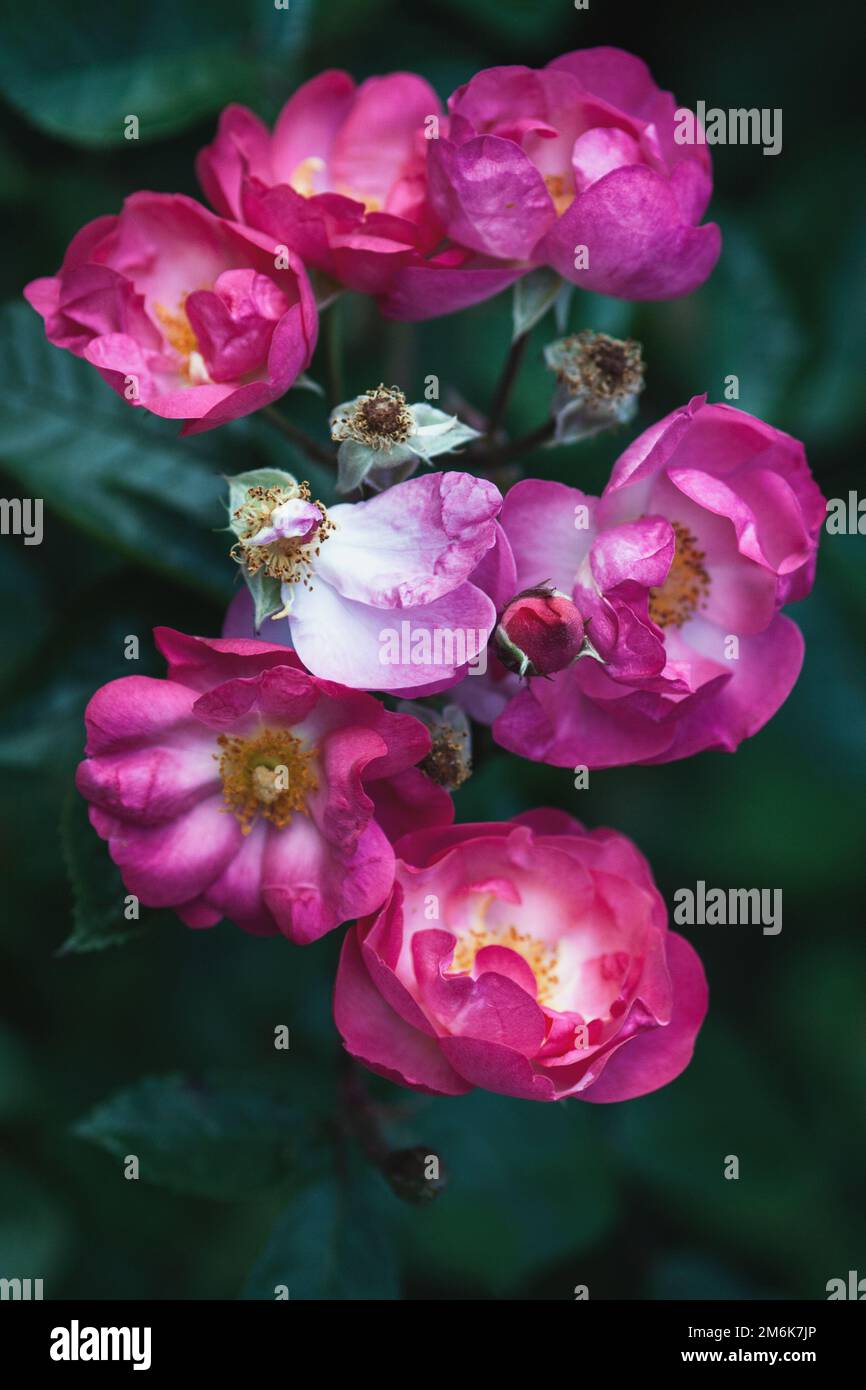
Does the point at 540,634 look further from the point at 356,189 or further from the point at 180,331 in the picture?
the point at 356,189

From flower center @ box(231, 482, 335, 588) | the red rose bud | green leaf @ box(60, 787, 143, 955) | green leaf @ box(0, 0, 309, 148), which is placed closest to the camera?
the red rose bud

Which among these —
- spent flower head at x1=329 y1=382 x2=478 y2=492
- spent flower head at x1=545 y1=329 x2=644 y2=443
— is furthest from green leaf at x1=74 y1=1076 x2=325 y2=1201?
spent flower head at x1=545 y1=329 x2=644 y2=443

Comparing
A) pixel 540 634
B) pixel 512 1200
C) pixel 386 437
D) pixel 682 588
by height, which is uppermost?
pixel 386 437

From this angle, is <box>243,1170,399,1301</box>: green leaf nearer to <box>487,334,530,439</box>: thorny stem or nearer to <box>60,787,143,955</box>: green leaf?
<box>60,787,143,955</box>: green leaf

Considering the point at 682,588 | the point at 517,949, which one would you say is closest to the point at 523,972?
the point at 517,949

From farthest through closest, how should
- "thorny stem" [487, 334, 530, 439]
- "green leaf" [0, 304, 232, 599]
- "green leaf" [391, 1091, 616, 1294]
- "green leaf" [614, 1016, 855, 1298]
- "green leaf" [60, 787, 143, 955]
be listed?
"green leaf" [614, 1016, 855, 1298], "green leaf" [391, 1091, 616, 1294], "green leaf" [0, 304, 232, 599], "thorny stem" [487, 334, 530, 439], "green leaf" [60, 787, 143, 955]

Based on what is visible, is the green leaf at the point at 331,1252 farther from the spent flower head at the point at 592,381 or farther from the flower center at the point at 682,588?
the spent flower head at the point at 592,381
